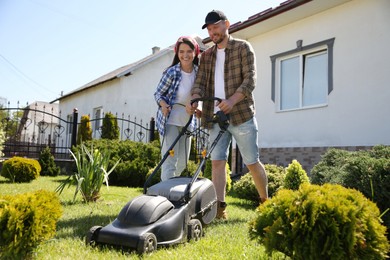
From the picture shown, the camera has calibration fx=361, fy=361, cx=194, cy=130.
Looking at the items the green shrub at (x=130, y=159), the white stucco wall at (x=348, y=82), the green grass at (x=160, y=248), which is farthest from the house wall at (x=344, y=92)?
the green grass at (x=160, y=248)

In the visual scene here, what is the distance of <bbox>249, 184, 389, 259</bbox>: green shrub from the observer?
1953 mm

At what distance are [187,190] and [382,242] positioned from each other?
4.71 feet

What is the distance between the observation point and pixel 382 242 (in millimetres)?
2023

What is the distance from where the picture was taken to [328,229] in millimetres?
1980

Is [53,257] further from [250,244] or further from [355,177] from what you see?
[355,177]

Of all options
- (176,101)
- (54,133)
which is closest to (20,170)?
(176,101)

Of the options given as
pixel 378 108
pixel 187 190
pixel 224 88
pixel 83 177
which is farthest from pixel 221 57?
pixel 378 108

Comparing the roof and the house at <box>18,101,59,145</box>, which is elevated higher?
the roof

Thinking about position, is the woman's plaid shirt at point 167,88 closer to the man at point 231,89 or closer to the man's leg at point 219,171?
the man at point 231,89

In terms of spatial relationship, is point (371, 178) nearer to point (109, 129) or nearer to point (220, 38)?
point (220, 38)

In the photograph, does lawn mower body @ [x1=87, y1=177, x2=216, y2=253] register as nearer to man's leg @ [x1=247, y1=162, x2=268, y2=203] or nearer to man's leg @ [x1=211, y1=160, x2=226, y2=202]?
man's leg @ [x1=211, y1=160, x2=226, y2=202]

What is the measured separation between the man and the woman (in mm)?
186

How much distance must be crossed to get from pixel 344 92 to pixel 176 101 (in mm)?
4792

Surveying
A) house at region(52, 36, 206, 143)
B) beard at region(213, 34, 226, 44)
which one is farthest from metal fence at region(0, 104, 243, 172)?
beard at region(213, 34, 226, 44)
